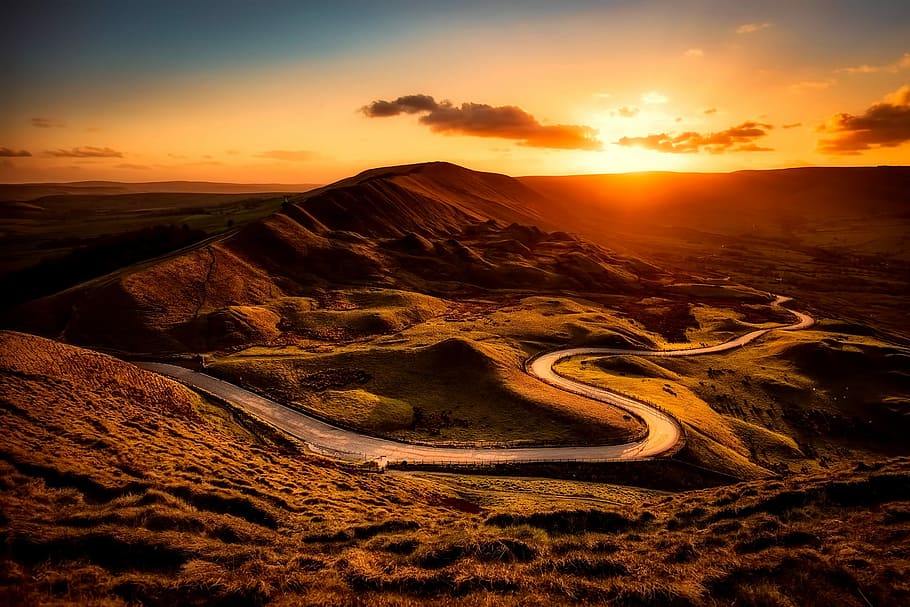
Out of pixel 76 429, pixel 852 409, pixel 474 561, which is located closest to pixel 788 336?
pixel 852 409

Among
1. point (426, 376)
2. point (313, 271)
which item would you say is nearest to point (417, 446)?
point (426, 376)

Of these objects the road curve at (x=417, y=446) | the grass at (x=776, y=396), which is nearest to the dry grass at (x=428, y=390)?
the road curve at (x=417, y=446)

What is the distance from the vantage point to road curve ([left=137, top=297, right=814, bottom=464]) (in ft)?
157

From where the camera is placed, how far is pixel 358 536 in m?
23.8

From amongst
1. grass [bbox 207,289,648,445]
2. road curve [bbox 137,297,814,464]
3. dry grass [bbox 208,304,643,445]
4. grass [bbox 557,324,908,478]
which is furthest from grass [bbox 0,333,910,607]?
grass [bbox 557,324,908,478]

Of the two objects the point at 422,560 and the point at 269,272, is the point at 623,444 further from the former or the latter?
the point at 269,272

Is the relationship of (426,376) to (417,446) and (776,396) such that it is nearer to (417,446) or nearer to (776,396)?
(417,446)

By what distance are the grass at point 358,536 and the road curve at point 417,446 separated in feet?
39.4

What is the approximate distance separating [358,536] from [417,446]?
2706cm

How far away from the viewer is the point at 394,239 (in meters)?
165

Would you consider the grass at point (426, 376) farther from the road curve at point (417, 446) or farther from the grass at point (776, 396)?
the grass at point (776, 396)

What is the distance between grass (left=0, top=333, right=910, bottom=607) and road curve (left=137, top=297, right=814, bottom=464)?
39.4ft

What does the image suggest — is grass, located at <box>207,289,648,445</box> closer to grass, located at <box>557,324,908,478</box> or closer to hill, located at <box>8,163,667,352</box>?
grass, located at <box>557,324,908,478</box>

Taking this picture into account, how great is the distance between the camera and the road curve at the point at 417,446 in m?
47.9
